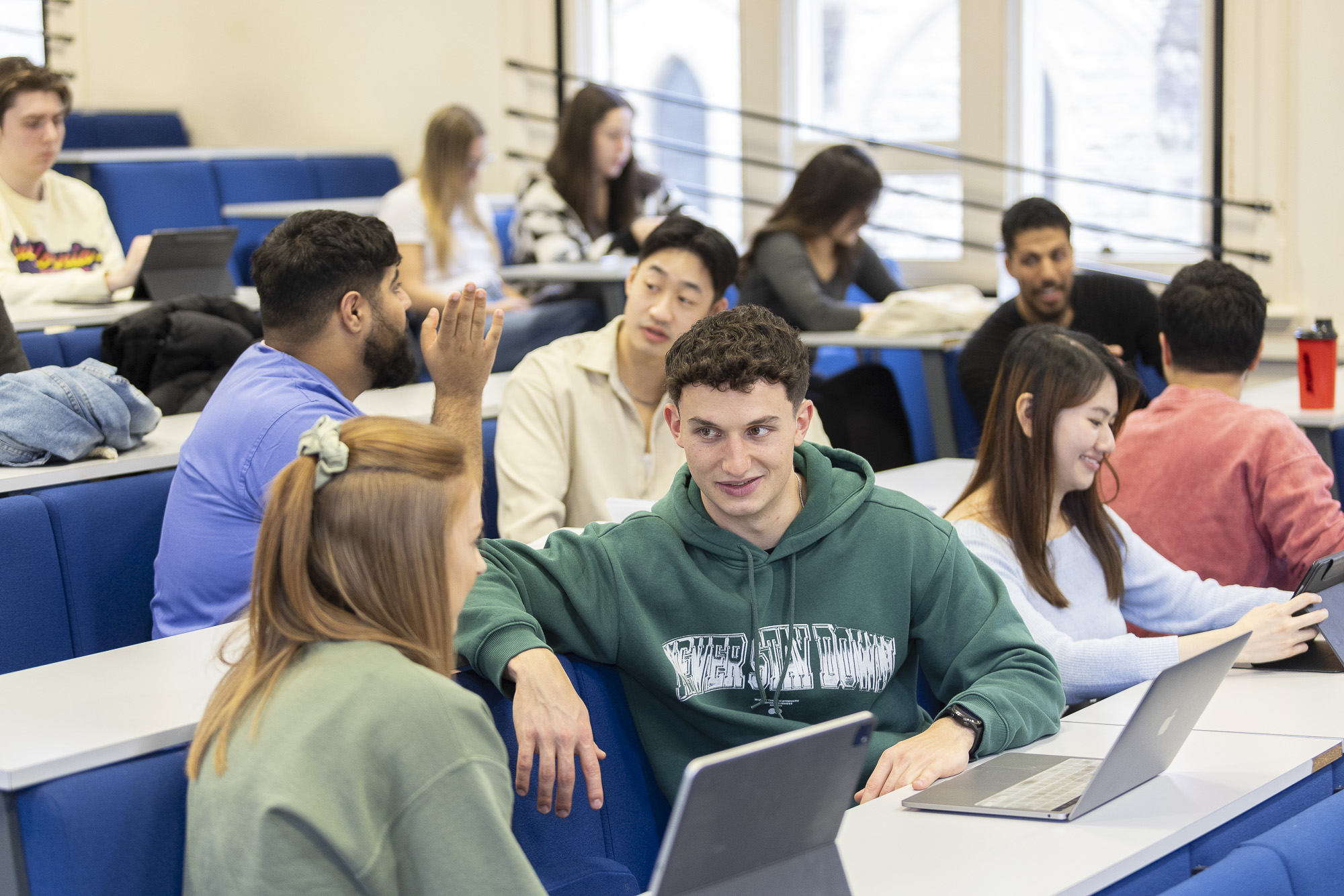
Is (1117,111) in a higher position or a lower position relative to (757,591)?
higher

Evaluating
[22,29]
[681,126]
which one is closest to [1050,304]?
[681,126]

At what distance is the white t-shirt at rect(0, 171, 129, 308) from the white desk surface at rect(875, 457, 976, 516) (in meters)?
2.21

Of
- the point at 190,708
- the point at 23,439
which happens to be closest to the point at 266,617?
the point at 190,708

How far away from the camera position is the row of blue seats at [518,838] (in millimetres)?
1192

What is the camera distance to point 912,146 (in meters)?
5.59

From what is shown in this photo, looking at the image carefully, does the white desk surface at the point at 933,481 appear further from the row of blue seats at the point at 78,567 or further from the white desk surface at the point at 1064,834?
the row of blue seats at the point at 78,567

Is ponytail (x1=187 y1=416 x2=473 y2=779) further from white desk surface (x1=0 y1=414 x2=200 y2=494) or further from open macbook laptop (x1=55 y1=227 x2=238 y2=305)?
open macbook laptop (x1=55 y1=227 x2=238 y2=305)

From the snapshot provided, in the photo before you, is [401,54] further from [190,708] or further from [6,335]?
[190,708]

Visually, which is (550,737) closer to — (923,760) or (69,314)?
(923,760)

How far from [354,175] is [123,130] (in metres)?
1.25

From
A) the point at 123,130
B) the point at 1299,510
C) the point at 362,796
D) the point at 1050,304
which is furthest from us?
the point at 123,130

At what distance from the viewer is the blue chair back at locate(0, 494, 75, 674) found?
2160 millimetres

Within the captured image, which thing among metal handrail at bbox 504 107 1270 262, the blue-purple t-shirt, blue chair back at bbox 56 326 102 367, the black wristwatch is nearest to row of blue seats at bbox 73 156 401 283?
metal handrail at bbox 504 107 1270 262

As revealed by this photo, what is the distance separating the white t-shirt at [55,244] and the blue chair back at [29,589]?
1.67 metres
